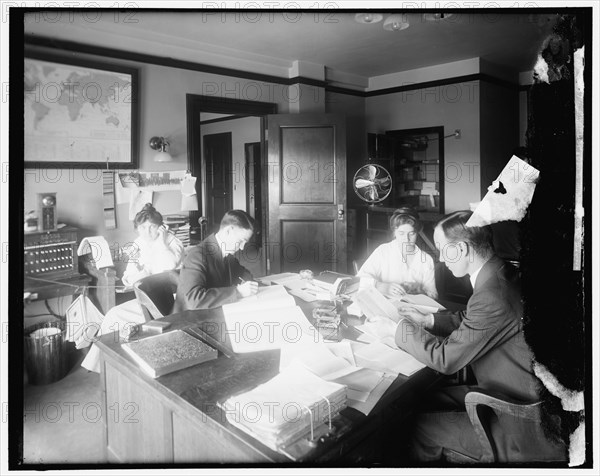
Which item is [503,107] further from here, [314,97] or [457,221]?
[457,221]

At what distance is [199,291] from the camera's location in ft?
7.14

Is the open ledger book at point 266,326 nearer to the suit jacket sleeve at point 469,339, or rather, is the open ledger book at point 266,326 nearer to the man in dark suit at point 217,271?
the man in dark suit at point 217,271

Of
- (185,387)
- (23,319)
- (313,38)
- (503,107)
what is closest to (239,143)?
(313,38)

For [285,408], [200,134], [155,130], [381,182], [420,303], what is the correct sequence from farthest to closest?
[381,182]
[200,134]
[155,130]
[420,303]
[285,408]

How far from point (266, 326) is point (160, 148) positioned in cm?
251

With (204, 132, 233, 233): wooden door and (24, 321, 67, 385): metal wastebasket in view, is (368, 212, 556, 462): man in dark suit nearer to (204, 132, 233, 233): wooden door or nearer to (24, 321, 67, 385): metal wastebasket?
(24, 321, 67, 385): metal wastebasket

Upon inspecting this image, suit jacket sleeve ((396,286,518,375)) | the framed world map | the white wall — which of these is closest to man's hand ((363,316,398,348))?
suit jacket sleeve ((396,286,518,375))

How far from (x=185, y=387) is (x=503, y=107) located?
484 centimetres

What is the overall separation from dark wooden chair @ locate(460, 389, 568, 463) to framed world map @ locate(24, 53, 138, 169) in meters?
1.87

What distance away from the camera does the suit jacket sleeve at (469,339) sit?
1.50m

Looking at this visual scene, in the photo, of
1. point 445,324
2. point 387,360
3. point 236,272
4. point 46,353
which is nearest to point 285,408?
point 387,360

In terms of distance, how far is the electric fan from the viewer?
425 centimetres

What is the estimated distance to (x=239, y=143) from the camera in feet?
22.3

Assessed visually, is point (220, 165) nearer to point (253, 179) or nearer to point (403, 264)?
point (253, 179)
